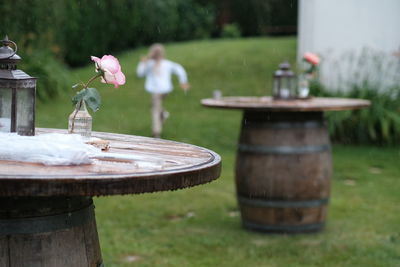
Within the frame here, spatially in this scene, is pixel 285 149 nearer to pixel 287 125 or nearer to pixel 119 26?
pixel 287 125

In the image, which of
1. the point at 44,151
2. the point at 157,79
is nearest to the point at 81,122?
the point at 44,151

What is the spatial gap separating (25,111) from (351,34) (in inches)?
364

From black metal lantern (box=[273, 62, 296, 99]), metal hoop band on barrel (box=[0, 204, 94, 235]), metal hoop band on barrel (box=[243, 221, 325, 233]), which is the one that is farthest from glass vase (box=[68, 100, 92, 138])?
black metal lantern (box=[273, 62, 296, 99])

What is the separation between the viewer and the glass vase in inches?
110

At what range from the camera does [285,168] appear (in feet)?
17.5

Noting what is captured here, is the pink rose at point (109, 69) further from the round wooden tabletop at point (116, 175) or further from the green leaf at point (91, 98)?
the round wooden tabletop at point (116, 175)

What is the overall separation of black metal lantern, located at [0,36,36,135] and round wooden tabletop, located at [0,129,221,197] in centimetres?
30

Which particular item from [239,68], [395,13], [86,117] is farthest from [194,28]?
[86,117]

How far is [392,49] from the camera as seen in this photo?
36.6ft

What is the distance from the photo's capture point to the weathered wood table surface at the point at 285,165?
5.32m

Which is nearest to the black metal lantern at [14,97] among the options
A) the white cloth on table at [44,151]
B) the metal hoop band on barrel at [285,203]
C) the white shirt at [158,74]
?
the white cloth on table at [44,151]

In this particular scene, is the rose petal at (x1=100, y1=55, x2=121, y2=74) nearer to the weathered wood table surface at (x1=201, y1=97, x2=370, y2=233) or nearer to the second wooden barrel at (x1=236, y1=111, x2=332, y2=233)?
the weathered wood table surface at (x1=201, y1=97, x2=370, y2=233)

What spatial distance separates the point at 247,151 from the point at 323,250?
2.88 feet

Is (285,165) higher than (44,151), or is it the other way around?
(44,151)
